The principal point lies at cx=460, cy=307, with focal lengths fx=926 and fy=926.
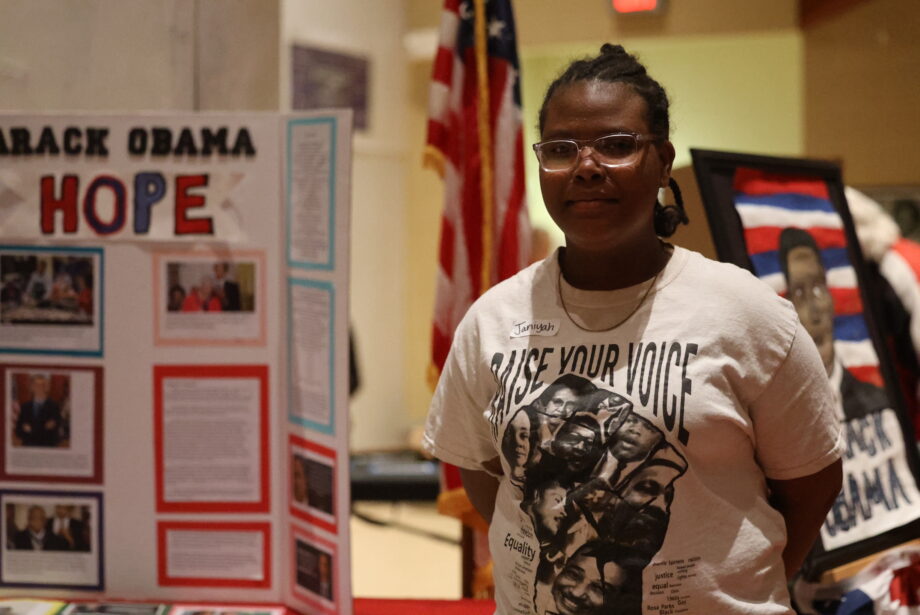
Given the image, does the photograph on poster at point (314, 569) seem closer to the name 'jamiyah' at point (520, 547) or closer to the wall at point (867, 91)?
the name 'jamiyah' at point (520, 547)

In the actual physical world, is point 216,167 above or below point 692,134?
below

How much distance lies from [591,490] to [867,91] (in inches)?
197

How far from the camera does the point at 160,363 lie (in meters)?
2.10

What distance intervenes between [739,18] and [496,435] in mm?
5322

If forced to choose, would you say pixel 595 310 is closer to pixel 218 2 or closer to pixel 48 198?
pixel 48 198

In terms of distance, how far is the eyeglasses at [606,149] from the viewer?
135 centimetres

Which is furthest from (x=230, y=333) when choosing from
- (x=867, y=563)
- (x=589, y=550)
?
(x=867, y=563)

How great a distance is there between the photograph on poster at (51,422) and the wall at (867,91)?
4.70 m

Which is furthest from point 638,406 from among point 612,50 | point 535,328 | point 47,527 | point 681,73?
point 681,73

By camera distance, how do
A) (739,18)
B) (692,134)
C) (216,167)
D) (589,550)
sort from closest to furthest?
(589,550)
(216,167)
(739,18)
(692,134)

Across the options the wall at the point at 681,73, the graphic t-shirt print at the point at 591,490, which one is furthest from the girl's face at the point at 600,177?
the wall at the point at 681,73

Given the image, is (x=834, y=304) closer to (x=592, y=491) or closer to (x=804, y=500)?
(x=804, y=500)

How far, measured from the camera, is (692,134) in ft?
22.8

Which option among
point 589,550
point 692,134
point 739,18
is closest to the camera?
point 589,550
